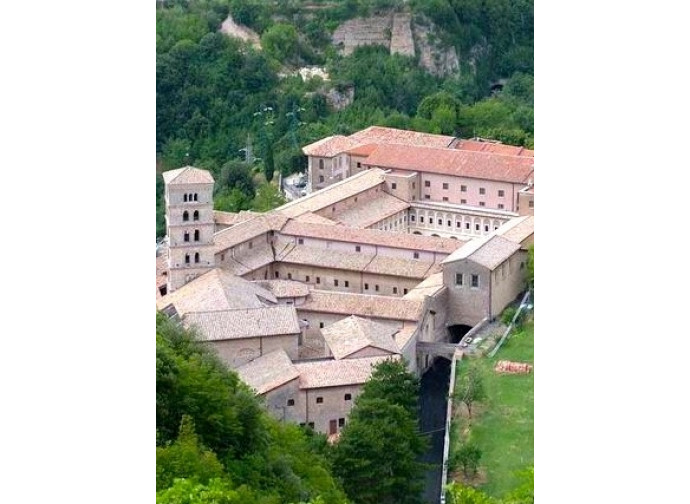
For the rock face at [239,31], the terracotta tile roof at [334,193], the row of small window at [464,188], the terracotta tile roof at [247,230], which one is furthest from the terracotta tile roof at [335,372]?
the rock face at [239,31]

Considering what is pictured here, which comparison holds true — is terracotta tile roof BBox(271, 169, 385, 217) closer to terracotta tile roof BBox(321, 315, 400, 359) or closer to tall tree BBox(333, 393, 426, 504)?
terracotta tile roof BBox(321, 315, 400, 359)

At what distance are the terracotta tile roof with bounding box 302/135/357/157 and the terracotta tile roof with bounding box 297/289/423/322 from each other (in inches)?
261

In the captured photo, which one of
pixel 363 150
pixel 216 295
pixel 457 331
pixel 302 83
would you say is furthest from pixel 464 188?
pixel 302 83

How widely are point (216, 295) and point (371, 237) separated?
127 inches

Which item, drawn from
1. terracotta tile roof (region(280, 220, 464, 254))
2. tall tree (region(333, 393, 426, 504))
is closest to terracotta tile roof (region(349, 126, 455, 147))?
terracotta tile roof (region(280, 220, 464, 254))

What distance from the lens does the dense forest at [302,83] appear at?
2877 cm

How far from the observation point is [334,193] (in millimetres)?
22656

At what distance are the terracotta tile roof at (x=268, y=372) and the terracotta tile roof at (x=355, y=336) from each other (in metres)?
0.58

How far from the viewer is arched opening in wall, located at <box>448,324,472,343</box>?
62.8 ft

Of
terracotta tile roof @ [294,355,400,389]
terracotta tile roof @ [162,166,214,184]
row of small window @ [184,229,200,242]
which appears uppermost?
terracotta tile roof @ [162,166,214,184]

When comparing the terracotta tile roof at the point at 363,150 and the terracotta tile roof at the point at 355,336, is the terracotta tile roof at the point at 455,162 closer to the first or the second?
the terracotta tile roof at the point at 363,150

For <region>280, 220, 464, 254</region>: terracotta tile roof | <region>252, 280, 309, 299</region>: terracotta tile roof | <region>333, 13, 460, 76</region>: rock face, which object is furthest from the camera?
<region>333, 13, 460, 76</region>: rock face

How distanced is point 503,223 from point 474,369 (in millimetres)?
5796

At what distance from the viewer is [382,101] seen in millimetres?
31891
